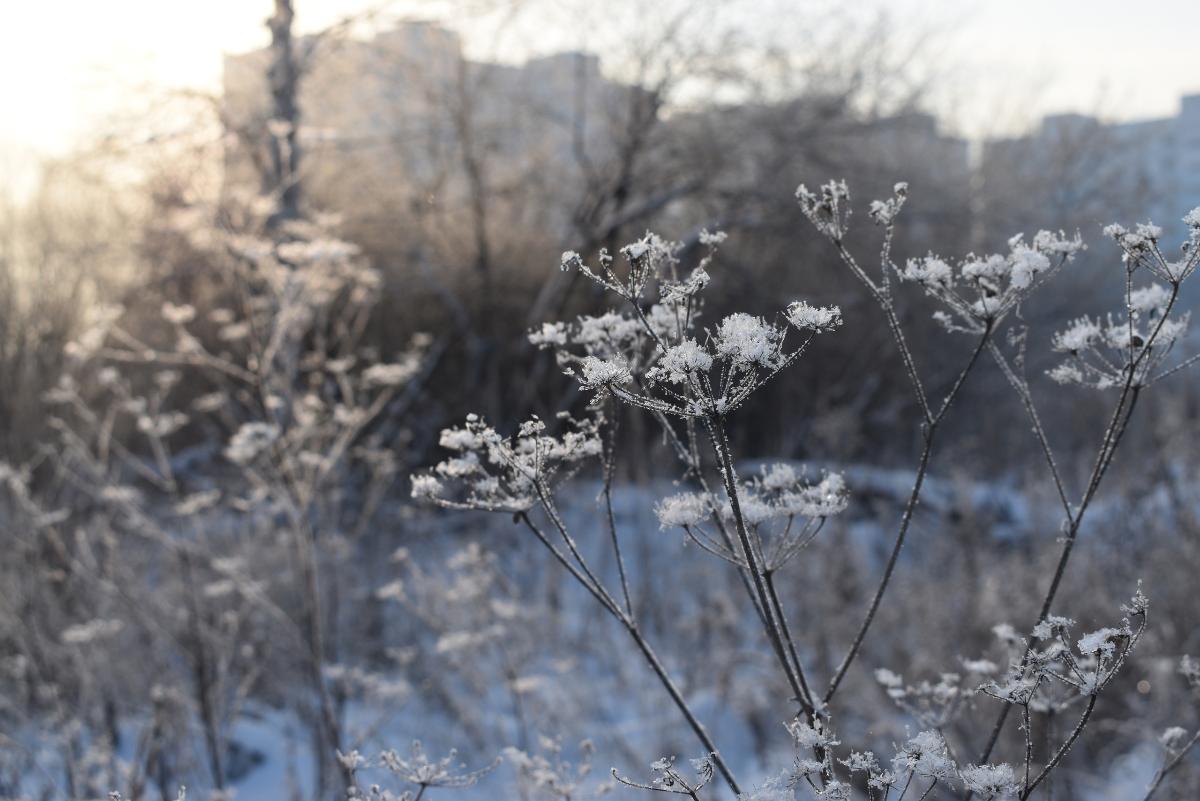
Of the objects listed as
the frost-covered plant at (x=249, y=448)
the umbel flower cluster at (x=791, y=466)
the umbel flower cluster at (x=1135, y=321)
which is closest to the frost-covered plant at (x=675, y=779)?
the umbel flower cluster at (x=791, y=466)

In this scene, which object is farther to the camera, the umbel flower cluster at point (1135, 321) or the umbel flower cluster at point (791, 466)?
the umbel flower cluster at point (1135, 321)

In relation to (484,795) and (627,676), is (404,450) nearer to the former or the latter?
(627,676)

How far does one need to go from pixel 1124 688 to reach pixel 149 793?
18.7 feet

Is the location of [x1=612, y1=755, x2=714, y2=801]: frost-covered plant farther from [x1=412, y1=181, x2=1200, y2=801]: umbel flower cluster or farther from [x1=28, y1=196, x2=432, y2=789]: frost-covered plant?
[x1=28, y1=196, x2=432, y2=789]: frost-covered plant

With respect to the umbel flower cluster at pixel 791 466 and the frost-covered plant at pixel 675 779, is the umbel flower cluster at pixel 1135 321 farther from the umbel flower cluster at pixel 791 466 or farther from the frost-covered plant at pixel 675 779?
the frost-covered plant at pixel 675 779

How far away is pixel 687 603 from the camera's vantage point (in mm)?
8773

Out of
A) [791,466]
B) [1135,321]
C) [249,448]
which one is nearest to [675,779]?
[791,466]

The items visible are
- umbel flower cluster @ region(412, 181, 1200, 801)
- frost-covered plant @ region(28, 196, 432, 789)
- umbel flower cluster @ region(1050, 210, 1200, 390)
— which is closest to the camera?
umbel flower cluster @ region(412, 181, 1200, 801)

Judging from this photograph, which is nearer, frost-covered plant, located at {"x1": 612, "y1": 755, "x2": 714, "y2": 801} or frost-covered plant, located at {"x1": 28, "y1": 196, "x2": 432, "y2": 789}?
frost-covered plant, located at {"x1": 612, "y1": 755, "x2": 714, "y2": 801}

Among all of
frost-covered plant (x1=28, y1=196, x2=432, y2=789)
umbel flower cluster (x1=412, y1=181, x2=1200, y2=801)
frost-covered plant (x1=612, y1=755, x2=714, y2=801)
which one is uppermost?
umbel flower cluster (x1=412, y1=181, x2=1200, y2=801)

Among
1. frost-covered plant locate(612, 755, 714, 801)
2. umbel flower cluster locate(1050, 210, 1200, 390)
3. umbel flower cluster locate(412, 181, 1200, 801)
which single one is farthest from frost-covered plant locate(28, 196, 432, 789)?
umbel flower cluster locate(1050, 210, 1200, 390)

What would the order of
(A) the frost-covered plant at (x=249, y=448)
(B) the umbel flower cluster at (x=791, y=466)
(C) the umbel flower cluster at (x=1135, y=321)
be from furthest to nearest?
(A) the frost-covered plant at (x=249, y=448), (C) the umbel flower cluster at (x=1135, y=321), (B) the umbel flower cluster at (x=791, y=466)

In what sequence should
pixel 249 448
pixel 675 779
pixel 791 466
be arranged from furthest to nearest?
pixel 249 448 < pixel 791 466 < pixel 675 779

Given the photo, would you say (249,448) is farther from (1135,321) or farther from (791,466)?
(1135,321)
